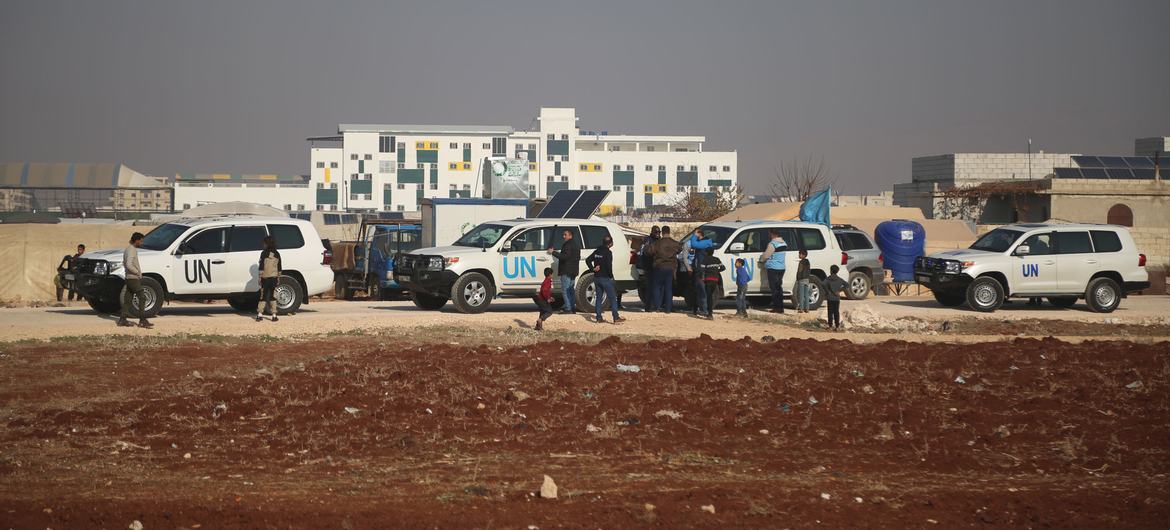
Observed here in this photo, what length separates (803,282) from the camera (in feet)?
72.8

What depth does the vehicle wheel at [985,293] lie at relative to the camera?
2325cm

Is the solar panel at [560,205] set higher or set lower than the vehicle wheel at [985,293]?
higher

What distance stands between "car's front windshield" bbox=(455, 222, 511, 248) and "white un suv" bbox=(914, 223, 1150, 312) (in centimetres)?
912

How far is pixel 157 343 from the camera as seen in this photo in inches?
624

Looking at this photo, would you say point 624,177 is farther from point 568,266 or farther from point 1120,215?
point 568,266

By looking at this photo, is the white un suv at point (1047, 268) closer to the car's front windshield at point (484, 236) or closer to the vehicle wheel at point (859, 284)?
the vehicle wheel at point (859, 284)

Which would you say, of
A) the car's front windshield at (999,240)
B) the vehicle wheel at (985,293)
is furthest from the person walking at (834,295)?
the car's front windshield at (999,240)

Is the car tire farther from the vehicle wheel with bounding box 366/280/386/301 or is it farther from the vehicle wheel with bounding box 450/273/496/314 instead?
the vehicle wheel with bounding box 366/280/386/301

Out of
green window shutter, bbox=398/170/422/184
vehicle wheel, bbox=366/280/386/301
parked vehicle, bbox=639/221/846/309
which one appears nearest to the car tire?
parked vehicle, bbox=639/221/846/309

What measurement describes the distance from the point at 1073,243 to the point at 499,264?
11.9m

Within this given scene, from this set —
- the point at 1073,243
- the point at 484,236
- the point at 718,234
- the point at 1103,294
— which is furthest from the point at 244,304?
the point at 1103,294

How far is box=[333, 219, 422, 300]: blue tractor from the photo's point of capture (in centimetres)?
2808

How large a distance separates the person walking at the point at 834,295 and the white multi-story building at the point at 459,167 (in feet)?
289

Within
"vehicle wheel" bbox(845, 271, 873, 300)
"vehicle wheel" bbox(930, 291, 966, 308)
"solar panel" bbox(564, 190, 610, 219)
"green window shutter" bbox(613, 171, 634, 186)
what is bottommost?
"vehicle wheel" bbox(930, 291, 966, 308)
